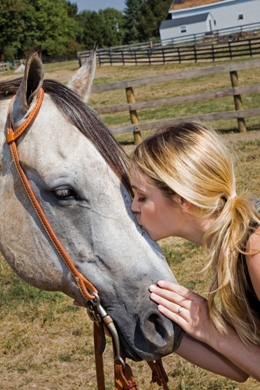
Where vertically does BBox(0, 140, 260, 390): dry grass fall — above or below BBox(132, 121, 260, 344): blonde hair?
below

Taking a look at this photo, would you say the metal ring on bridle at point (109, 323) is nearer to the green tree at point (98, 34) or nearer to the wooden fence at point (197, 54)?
the wooden fence at point (197, 54)

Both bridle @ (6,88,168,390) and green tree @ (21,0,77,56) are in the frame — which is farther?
green tree @ (21,0,77,56)

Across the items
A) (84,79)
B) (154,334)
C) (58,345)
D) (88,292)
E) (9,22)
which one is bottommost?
(58,345)

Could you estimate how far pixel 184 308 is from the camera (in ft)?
6.22

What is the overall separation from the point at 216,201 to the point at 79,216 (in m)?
0.51

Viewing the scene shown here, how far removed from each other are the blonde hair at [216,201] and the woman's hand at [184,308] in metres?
0.05

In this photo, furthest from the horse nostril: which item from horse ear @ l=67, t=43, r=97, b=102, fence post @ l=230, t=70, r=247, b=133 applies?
fence post @ l=230, t=70, r=247, b=133

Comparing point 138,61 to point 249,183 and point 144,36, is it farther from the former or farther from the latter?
point 144,36

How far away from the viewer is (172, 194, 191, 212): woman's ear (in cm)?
187

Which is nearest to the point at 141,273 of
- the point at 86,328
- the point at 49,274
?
the point at 49,274

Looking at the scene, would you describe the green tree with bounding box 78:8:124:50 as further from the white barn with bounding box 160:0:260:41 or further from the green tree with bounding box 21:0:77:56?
the white barn with bounding box 160:0:260:41

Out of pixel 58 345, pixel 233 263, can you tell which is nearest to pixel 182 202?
pixel 233 263

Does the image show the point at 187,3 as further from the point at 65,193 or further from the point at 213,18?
the point at 65,193

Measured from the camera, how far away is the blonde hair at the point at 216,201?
1841 millimetres
